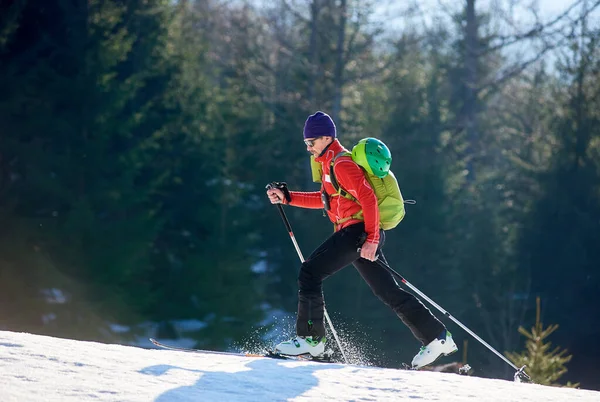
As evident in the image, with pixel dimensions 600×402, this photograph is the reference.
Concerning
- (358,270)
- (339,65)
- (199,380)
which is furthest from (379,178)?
(339,65)

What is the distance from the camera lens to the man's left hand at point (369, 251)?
5.70 metres

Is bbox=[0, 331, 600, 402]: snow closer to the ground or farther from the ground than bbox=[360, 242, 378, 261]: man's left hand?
closer to the ground

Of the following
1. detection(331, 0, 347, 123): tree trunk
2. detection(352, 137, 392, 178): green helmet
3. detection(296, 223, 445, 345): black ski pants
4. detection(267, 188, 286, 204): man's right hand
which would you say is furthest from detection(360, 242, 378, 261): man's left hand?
detection(331, 0, 347, 123): tree trunk

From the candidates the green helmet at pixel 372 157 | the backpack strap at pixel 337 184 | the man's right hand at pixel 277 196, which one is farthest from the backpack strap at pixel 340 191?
the man's right hand at pixel 277 196

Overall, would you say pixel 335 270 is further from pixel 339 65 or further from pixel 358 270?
pixel 339 65

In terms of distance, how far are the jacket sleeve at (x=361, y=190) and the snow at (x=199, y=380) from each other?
3.14ft

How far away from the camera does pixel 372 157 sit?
575cm

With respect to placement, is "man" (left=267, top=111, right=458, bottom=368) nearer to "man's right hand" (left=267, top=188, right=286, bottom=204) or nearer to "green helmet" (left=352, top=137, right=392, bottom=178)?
"green helmet" (left=352, top=137, right=392, bottom=178)

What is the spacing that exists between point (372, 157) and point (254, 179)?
74.5 feet

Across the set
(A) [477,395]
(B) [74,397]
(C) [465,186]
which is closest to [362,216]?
(A) [477,395]

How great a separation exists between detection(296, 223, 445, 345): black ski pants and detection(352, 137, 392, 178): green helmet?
431mm

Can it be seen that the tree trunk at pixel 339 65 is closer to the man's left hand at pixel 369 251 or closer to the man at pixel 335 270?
the man at pixel 335 270

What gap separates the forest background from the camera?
21.1 metres

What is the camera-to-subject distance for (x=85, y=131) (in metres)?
21.6
